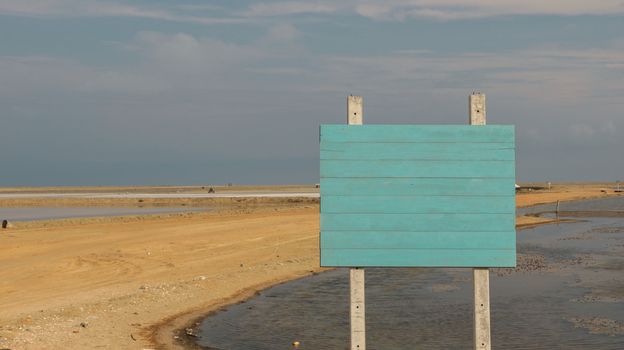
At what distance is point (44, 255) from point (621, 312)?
2116cm

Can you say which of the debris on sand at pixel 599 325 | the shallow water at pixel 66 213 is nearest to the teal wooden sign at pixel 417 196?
the debris on sand at pixel 599 325

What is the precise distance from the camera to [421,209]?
1189 cm

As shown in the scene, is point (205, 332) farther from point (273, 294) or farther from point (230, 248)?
point (230, 248)

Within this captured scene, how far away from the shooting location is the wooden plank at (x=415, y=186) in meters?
11.8

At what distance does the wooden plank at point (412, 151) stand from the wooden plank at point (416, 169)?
7 cm

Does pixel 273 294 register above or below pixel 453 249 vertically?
below

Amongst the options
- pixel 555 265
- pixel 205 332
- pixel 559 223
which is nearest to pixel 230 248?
pixel 555 265

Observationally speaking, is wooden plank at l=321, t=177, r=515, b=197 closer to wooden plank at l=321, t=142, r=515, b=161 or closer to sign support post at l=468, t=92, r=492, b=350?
wooden plank at l=321, t=142, r=515, b=161

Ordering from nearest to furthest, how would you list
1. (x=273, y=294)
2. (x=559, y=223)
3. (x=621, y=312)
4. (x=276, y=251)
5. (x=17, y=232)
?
(x=621, y=312)
(x=273, y=294)
(x=276, y=251)
(x=17, y=232)
(x=559, y=223)

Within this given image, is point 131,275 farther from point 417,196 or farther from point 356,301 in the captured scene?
point 417,196

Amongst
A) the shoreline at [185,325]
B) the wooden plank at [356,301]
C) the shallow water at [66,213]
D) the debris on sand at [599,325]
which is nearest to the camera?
the wooden plank at [356,301]

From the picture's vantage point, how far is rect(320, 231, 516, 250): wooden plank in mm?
11836

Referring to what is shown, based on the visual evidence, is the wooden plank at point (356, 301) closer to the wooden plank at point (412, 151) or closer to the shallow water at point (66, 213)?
the wooden plank at point (412, 151)

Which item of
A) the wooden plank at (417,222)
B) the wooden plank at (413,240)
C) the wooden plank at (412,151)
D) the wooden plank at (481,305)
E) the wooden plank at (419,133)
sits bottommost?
the wooden plank at (481,305)
